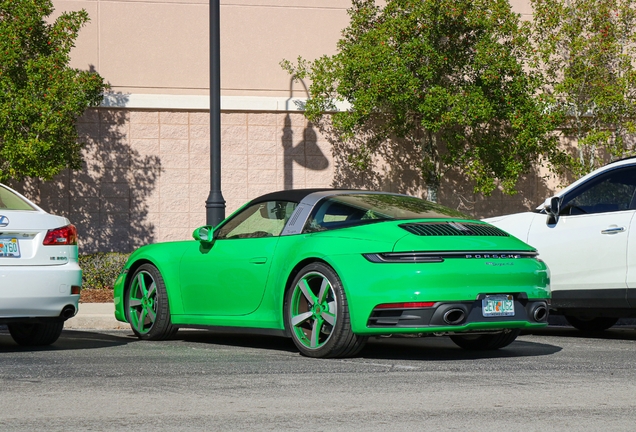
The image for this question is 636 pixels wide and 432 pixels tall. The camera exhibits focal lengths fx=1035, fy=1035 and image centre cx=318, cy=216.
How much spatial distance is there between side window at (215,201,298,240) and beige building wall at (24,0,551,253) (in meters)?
11.0

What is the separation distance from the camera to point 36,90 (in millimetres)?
16797

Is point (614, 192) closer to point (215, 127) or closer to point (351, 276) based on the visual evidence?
point (351, 276)

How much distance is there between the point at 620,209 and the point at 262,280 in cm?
365

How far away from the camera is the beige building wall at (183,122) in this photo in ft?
65.2

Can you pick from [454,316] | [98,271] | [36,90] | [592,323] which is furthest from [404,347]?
[36,90]

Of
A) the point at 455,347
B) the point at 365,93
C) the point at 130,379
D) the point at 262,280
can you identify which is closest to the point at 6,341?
the point at 262,280

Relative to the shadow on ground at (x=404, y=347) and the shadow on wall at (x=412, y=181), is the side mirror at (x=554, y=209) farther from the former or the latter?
the shadow on wall at (x=412, y=181)

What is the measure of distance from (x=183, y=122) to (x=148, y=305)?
35.4ft

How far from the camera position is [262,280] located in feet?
28.1

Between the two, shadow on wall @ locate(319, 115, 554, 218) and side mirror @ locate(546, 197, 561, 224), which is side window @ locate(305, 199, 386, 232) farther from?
shadow on wall @ locate(319, 115, 554, 218)

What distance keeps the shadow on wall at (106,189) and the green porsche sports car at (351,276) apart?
10.7 metres

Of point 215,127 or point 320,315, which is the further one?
point 215,127

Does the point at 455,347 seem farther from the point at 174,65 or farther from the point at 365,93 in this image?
the point at 174,65

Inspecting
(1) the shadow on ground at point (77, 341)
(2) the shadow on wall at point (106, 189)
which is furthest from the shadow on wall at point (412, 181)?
(1) the shadow on ground at point (77, 341)
